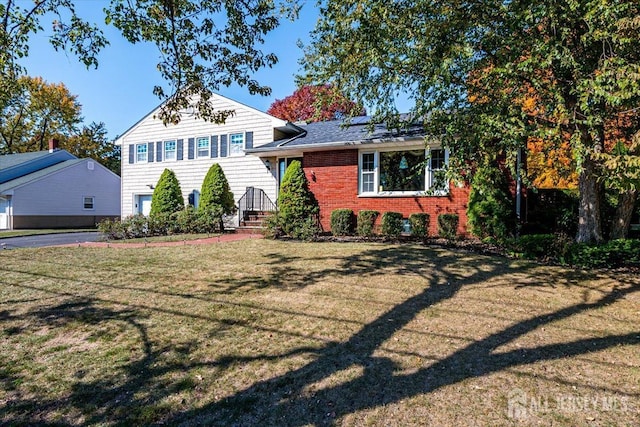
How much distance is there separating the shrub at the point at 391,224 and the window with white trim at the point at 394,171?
51.9 inches

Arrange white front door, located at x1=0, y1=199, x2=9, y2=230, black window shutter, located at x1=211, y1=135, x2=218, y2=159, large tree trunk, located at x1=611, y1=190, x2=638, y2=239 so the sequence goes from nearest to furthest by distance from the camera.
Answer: large tree trunk, located at x1=611, y1=190, x2=638, y2=239 → black window shutter, located at x1=211, y1=135, x2=218, y2=159 → white front door, located at x1=0, y1=199, x2=9, y2=230

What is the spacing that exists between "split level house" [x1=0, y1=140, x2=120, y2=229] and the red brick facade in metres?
21.0

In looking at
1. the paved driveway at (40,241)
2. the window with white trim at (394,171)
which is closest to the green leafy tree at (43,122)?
the paved driveway at (40,241)

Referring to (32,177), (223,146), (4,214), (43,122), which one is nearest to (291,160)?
(223,146)

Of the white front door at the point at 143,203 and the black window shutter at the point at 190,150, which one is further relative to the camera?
the white front door at the point at 143,203

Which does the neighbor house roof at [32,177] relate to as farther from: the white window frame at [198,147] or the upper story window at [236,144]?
the upper story window at [236,144]

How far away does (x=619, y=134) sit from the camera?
9164 millimetres

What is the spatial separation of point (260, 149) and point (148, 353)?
38.6 feet

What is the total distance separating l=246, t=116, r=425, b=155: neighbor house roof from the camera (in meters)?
12.1

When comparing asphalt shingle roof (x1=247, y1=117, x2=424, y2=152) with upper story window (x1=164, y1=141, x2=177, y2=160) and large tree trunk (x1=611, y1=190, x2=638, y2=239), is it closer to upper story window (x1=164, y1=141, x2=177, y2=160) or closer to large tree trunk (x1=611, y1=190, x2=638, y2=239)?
large tree trunk (x1=611, y1=190, x2=638, y2=239)

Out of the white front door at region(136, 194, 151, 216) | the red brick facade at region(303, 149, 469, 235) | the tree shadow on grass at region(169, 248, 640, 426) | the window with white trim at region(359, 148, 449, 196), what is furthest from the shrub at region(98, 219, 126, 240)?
the tree shadow on grass at region(169, 248, 640, 426)

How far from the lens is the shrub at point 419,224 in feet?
37.5

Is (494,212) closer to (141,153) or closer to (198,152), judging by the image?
(198,152)

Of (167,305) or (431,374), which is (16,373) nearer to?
(167,305)
